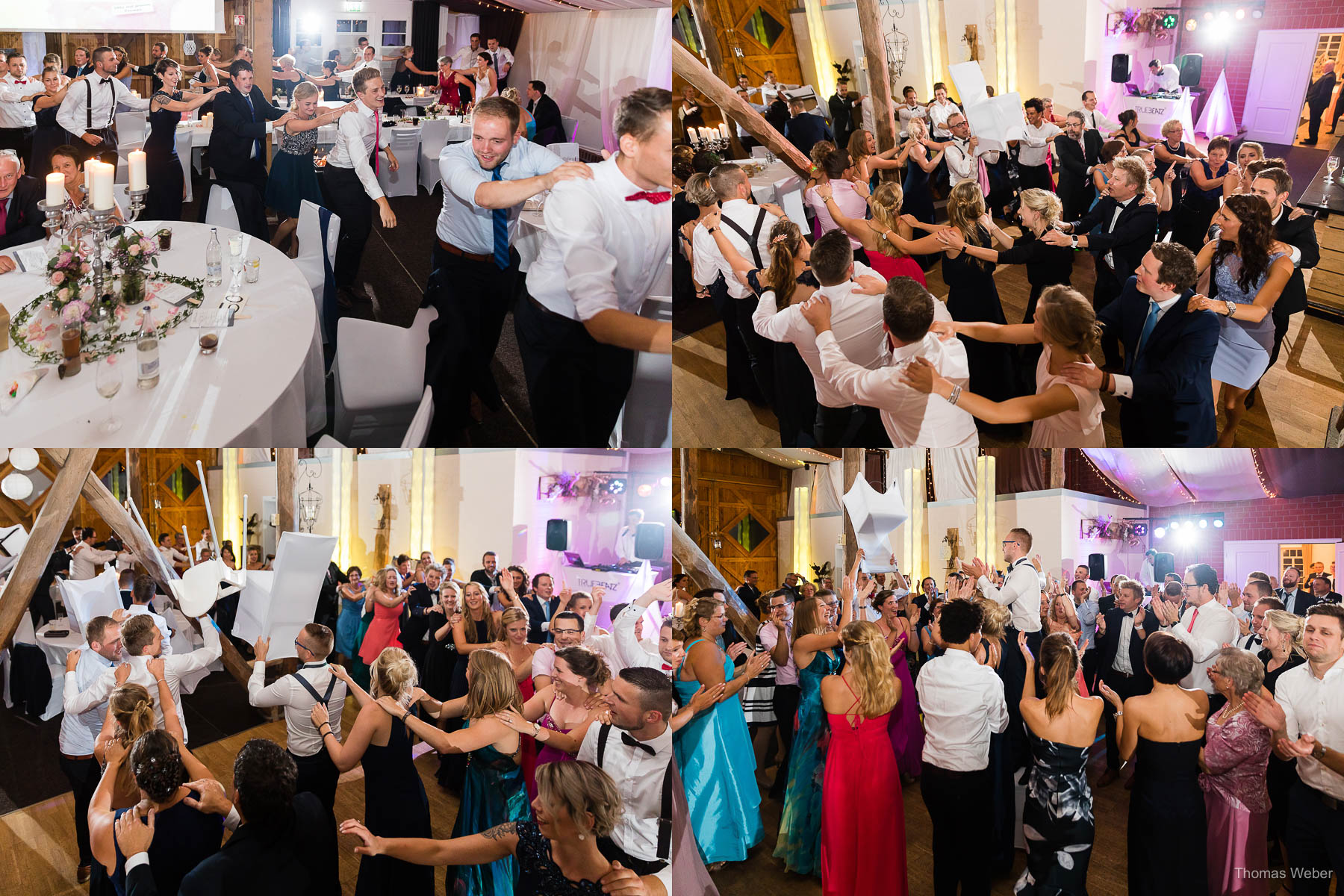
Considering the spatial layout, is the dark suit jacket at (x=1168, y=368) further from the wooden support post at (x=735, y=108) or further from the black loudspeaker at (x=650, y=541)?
the black loudspeaker at (x=650, y=541)

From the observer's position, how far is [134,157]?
278cm

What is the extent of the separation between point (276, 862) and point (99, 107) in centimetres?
232

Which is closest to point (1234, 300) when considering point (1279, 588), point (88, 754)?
point (1279, 588)

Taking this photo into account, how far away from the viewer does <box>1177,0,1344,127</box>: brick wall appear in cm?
264

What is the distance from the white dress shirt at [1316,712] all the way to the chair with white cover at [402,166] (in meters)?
3.21

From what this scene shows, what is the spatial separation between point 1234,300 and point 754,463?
1.51 meters

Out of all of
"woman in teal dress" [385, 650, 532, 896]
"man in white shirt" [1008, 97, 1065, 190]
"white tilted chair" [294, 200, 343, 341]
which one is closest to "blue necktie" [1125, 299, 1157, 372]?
"man in white shirt" [1008, 97, 1065, 190]

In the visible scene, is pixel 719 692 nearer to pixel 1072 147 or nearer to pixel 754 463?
pixel 754 463

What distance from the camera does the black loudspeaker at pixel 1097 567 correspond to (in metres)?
3.07

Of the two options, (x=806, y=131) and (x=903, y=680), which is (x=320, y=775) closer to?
(x=903, y=680)

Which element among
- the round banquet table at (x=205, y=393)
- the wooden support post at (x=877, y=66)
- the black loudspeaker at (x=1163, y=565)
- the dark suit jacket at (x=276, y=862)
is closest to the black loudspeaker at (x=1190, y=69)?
the wooden support post at (x=877, y=66)

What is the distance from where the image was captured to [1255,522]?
301cm

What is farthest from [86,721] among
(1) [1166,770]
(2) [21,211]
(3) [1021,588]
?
(1) [1166,770]

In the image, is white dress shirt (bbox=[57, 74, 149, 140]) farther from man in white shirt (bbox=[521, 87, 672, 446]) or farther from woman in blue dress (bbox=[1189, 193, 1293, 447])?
woman in blue dress (bbox=[1189, 193, 1293, 447])
